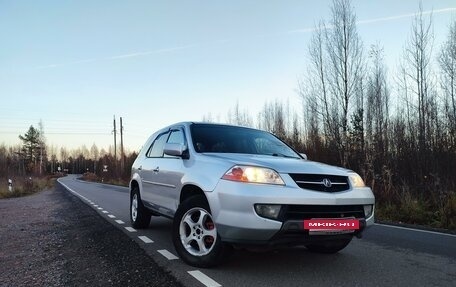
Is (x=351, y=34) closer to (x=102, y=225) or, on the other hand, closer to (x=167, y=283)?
(x=102, y=225)

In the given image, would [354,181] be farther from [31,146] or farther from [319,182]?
[31,146]

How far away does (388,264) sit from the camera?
18.2 ft

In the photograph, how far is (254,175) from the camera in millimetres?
4695

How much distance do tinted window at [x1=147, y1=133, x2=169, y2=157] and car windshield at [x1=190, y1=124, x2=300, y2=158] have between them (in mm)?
1077

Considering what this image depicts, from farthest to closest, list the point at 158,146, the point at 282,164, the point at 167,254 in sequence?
1. the point at 158,146
2. the point at 167,254
3. the point at 282,164

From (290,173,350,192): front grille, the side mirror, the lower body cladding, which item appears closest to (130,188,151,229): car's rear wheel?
the side mirror

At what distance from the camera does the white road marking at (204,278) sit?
448cm

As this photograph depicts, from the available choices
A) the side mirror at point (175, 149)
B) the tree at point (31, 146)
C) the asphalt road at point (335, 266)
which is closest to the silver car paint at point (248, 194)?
the side mirror at point (175, 149)

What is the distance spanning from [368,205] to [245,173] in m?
1.59

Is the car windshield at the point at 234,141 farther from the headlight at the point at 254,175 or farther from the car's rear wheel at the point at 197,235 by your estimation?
the headlight at the point at 254,175

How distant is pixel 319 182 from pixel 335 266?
4.11 ft

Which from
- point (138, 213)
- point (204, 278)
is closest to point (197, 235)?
point (204, 278)

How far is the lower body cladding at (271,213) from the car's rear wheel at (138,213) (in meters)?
3.67

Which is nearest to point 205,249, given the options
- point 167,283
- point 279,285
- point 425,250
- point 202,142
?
point 167,283
